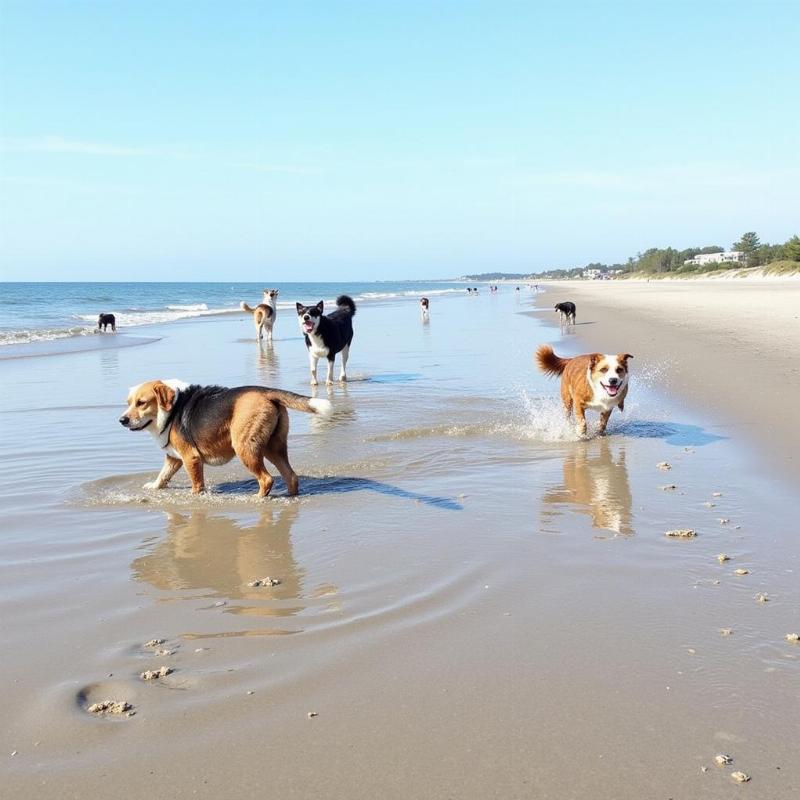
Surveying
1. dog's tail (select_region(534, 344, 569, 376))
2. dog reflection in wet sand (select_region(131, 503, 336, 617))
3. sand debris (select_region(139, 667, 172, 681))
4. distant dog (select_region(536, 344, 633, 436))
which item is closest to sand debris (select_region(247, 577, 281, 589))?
dog reflection in wet sand (select_region(131, 503, 336, 617))

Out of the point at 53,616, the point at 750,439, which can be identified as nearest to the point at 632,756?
the point at 53,616

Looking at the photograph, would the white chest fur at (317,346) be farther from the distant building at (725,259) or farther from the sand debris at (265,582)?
the distant building at (725,259)

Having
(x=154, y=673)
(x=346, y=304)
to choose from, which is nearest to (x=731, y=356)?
(x=346, y=304)

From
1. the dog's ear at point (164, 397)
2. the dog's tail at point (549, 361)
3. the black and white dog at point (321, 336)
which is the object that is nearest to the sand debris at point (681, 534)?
the dog's ear at point (164, 397)

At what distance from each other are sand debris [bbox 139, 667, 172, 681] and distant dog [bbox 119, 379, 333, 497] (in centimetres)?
291

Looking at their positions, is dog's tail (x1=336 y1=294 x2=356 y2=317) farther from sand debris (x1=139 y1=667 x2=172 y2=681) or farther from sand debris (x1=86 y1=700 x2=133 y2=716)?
sand debris (x1=86 y1=700 x2=133 y2=716)

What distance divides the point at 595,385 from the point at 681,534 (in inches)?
135

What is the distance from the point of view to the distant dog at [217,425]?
591 cm

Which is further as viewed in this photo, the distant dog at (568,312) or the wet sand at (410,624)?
the distant dog at (568,312)

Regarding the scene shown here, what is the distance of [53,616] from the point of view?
3.55 m

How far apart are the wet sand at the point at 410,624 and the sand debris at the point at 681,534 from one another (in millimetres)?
73

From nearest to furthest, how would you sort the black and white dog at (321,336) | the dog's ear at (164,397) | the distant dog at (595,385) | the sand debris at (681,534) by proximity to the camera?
the sand debris at (681,534) → the dog's ear at (164,397) → the distant dog at (595,385) → the black and white dog at (321,336)

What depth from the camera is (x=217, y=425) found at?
19.7 ft

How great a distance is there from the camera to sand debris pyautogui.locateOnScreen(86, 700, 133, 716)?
2.68 meters
